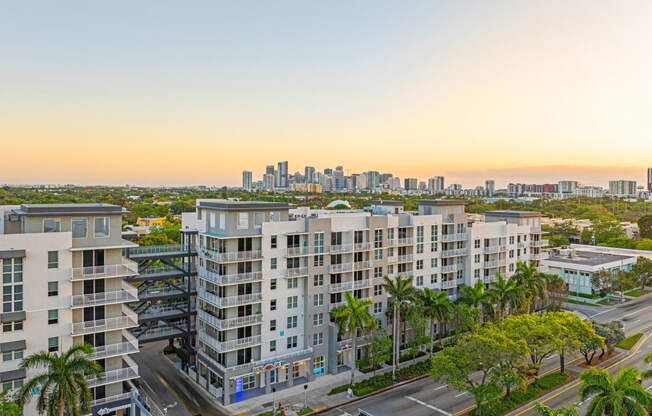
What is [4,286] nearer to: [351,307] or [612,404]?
[351,307]

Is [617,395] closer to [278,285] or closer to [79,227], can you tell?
[278,285]

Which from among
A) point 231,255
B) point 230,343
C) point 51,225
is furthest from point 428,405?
point 51,225

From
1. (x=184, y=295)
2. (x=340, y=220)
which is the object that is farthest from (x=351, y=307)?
(x=184, y=295)

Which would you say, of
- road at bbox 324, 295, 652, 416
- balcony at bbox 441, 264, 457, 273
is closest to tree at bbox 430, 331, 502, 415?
road at bbox 324, 295, 652, 416

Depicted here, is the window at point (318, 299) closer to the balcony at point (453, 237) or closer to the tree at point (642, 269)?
the balcony at point (453, 237)

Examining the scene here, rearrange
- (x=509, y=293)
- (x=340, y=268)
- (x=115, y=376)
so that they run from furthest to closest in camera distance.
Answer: (x=509, y=293) < (x=340, y=268) < (x=115, y=376)
